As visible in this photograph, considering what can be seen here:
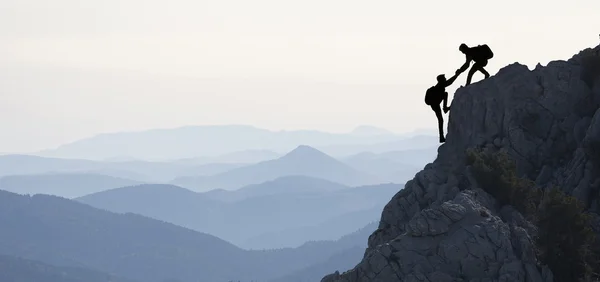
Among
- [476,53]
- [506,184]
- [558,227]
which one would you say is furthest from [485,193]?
[476,53]

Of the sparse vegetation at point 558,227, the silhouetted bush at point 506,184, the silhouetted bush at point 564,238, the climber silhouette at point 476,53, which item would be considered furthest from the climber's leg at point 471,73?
the silhouetted bush at point 564,238

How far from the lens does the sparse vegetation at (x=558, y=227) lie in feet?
169

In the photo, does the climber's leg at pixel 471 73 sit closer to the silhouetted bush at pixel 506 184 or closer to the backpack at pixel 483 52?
the backpack at pixel 483 52

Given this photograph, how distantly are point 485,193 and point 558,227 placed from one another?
653 centimetres

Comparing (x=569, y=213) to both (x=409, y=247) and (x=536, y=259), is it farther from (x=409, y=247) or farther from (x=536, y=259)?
(x=409, y=247)

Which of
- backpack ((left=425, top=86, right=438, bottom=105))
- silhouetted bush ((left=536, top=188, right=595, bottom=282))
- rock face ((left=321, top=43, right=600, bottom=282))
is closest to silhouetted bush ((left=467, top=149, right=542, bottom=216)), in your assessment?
rock face ((left=321, top=43, right=600, bottom=282))

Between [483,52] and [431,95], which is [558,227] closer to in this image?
[431,95]

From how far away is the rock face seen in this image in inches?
1997

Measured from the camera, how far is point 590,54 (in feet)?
218

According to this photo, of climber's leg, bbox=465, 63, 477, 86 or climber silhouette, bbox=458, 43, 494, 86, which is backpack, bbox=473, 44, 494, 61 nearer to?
climber silhouette, bbox=458, 43, 494, 86

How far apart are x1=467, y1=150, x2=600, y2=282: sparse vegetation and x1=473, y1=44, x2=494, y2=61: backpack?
8.08m

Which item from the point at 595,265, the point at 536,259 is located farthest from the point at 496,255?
the point at 595,265

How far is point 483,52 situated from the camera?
60.5 m

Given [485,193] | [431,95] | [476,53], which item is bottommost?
[485,193]
